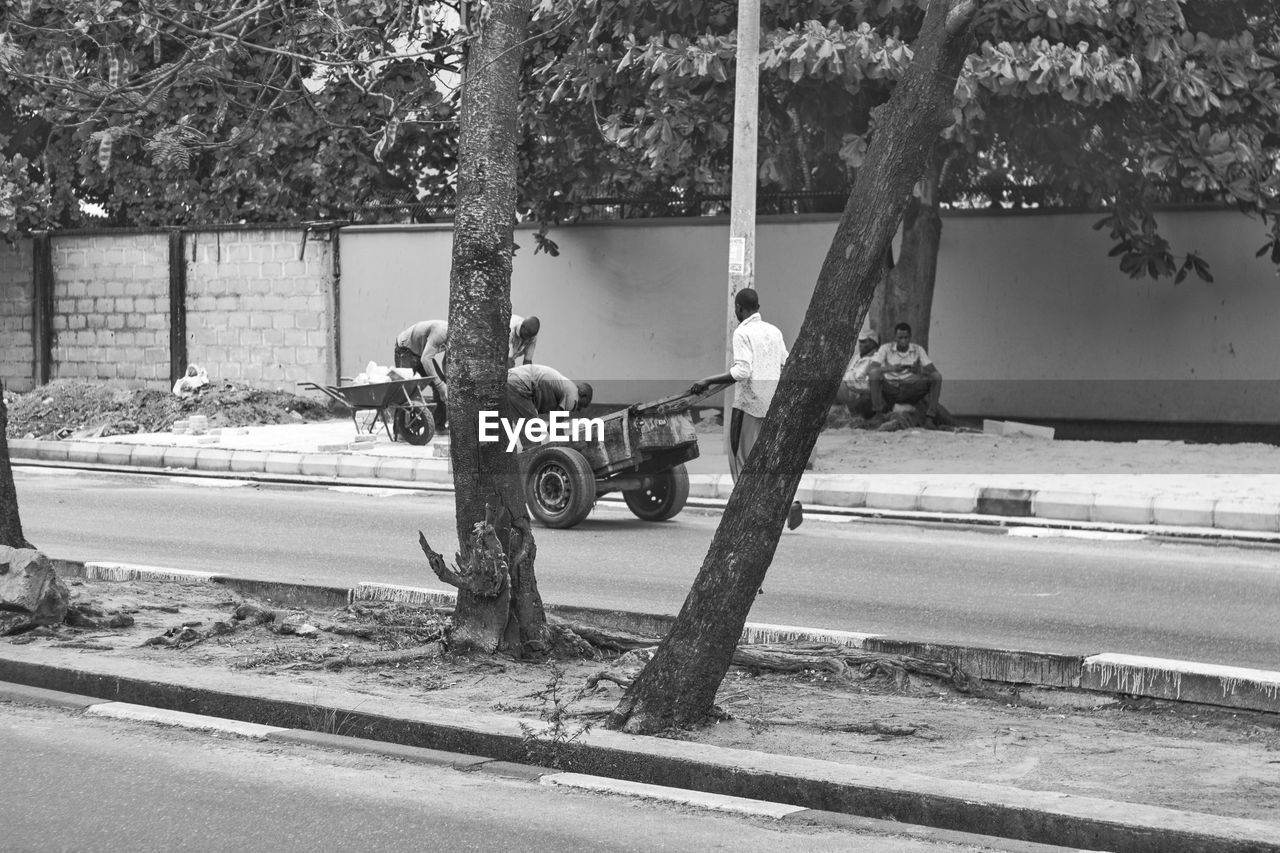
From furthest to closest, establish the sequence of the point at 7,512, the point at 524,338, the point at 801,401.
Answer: the point at 524,338, the point at 7,512, the point at 801,401

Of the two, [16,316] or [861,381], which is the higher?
[16,316]

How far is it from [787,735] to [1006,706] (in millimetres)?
1133

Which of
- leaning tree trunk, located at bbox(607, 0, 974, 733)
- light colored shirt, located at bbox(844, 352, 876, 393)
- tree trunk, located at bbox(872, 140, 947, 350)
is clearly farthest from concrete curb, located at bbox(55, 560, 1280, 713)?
tree trunk, located at bbox(872, 140, 947, 350)

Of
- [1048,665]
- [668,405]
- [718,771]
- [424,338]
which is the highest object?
[424,338]

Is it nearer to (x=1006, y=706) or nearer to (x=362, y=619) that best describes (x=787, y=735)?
(x=1006, y=706)

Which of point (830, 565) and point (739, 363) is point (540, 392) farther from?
point (830, 565)

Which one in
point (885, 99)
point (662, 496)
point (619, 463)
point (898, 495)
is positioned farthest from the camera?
point (885, 99)

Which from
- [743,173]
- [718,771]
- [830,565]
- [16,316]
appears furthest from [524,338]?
[16,316]

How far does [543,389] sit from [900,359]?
6.48 m

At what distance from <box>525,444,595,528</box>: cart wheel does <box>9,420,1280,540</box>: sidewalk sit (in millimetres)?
2327

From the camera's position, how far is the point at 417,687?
677 centimetres

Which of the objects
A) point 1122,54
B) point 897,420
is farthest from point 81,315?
point 1122,54

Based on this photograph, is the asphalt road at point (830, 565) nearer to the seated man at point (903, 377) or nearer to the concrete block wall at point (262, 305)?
the seated man at point (903, 377)

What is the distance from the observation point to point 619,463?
468 inches
